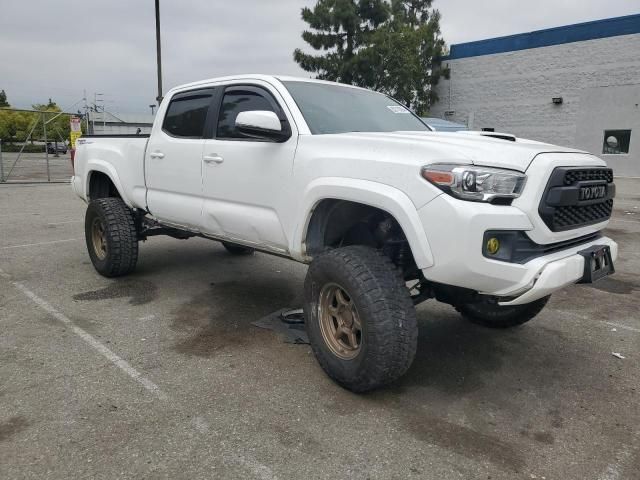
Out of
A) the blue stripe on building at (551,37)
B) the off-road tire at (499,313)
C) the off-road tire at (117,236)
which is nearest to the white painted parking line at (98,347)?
the off-road tire at (117,236)

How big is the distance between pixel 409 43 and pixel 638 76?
10.6 meters

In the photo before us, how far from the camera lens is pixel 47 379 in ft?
10.9

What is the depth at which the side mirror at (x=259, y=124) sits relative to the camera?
3436mm

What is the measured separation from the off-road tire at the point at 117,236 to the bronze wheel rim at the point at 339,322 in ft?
9.37

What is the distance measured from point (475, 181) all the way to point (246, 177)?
1812 mm

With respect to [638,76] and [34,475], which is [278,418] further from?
[638,76]

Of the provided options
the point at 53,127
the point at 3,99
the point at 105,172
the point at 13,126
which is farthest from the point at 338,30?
the point at 3,99

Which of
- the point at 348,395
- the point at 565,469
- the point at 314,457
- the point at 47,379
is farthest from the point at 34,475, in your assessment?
the point at 565,469

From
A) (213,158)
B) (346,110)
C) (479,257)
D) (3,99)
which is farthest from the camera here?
(3,99)

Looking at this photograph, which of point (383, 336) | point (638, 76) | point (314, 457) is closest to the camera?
point (314, 457)

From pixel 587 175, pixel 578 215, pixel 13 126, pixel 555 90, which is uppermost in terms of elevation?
pixel 555 90

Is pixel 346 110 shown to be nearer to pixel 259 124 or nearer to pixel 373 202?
pixel 259 124

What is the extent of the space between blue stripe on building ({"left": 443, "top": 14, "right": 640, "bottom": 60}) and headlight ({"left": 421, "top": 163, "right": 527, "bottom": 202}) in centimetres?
2552

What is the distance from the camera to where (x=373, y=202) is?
300 cm
